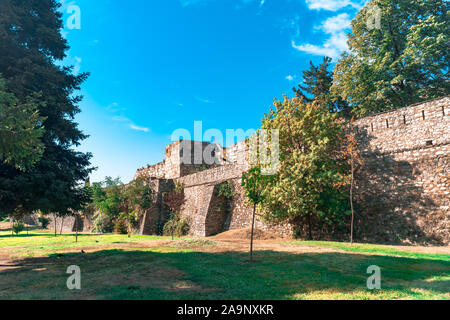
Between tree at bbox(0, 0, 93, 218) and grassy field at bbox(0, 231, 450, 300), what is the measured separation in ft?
7.80

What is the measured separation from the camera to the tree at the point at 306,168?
14578 mm

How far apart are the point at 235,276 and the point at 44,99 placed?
9.74 meters

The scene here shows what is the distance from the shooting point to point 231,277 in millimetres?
6672

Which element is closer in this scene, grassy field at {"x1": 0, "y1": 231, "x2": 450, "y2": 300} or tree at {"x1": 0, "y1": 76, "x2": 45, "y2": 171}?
grassy field at {"x1": 0, "y1": 231, "x2": 450, "y2": 300}

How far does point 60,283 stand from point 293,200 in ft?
37.6

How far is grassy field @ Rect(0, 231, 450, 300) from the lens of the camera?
5254mm

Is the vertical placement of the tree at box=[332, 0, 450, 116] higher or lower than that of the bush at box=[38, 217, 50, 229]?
higher

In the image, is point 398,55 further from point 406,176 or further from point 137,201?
point 137,201

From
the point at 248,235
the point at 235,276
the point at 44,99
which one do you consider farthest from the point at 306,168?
the point at 44,99

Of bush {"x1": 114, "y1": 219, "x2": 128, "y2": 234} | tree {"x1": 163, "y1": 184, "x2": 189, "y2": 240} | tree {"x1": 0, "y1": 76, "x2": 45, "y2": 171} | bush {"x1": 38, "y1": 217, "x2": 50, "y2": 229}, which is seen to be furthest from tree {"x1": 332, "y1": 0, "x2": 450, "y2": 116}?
bush {"x1": 38, "y1": 217, "x2": 50, "y2": 229}

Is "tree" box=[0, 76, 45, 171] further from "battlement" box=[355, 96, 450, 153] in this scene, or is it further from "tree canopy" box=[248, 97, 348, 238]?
"battlement" box=[355, 96, 450, 153]

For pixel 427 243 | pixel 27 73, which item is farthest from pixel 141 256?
pixel 427 243
